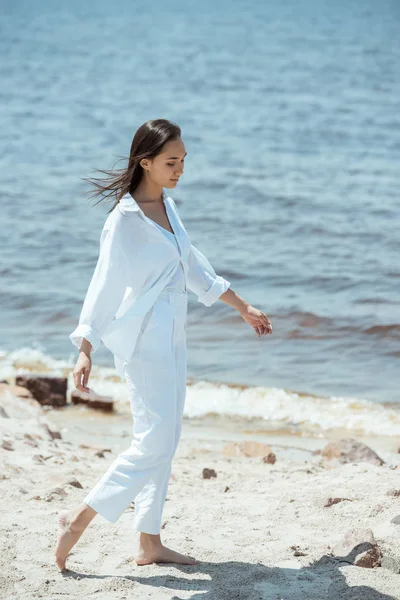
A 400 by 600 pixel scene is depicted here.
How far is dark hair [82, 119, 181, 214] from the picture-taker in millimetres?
3924

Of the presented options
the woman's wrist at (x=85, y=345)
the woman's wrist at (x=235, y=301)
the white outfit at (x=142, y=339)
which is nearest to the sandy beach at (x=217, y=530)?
the white outfit at (x=142, y=339)

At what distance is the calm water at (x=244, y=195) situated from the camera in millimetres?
9383

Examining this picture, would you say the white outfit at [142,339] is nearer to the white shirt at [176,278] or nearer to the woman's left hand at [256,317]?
the white shirt at [176,278]

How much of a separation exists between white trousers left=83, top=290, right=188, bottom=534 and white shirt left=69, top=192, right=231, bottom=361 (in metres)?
0.05

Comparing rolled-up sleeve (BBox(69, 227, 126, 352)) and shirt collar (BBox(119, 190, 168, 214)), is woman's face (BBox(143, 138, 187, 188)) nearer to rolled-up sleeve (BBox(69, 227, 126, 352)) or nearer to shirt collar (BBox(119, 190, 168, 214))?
shirt collar (BBox(119, 190, 168, 214))

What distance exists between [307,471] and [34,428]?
1844 mm

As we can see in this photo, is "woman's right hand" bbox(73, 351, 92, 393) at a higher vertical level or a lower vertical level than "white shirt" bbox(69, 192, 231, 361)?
lower

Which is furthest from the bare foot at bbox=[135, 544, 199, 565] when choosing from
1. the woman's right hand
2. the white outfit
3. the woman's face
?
the woman's face

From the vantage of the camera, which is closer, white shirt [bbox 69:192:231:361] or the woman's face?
white shirt [bbox 69:192:231:361]

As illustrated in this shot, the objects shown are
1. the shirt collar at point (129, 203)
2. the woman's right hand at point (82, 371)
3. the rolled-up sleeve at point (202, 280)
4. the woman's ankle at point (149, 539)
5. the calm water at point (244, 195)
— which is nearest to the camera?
the woman's right hand at point (82, 371)

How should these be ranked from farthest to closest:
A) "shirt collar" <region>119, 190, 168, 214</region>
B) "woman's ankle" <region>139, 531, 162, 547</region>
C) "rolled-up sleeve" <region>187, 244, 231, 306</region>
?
"rolled-up sleeve" <region>187, 244, 231, 306</region>
"woman's ankle" <region>139, 531, 162, 547</region>
"shirt collar" <region>119, 190, 168, 214</region>

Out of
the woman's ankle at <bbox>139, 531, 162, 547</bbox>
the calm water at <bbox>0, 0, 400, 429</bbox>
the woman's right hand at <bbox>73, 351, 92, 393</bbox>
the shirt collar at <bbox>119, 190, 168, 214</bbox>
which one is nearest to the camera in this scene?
the woman's right hand at <bbox>73, 351, 92, 393</bbox>

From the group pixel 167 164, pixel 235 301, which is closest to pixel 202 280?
pixel 235 301

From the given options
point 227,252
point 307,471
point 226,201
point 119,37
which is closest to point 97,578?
point 307,471
